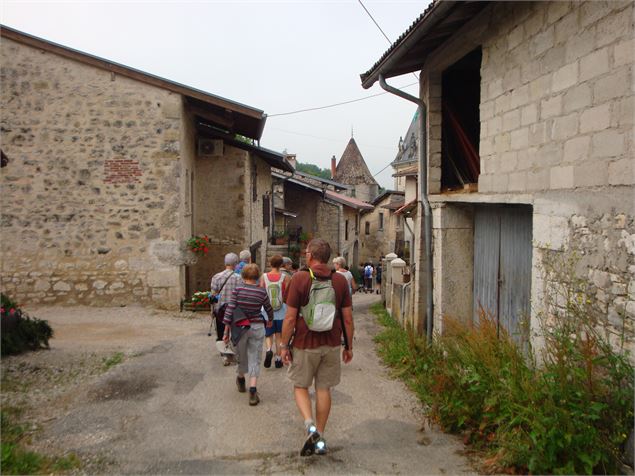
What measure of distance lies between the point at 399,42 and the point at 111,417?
17.2 feet

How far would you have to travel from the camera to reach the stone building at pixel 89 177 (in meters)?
9.68

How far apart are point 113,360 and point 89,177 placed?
4.86m

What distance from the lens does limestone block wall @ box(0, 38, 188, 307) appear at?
381 inches

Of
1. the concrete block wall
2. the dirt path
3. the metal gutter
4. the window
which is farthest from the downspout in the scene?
the concrete block wall

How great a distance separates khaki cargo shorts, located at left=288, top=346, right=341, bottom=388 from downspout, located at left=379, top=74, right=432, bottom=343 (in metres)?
3.28

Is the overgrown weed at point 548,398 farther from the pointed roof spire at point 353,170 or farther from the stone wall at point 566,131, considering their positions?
the pointed roof spire at point 353,170

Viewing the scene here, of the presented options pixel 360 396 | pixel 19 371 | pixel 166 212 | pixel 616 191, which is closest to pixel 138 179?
pixel 166 212

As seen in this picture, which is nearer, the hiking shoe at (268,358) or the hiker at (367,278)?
the hiking shoe at (268,358)

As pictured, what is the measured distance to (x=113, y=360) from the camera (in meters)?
6.38

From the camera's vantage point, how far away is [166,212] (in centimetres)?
1002

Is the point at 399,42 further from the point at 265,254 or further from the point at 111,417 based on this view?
the point at 265,254

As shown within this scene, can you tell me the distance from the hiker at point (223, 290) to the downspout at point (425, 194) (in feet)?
9.23

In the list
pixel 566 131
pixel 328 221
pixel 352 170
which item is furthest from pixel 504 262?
pixel 352 170

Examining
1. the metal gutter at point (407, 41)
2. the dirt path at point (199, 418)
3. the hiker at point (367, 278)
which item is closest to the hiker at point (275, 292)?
the dirt path at point (199, 418)
